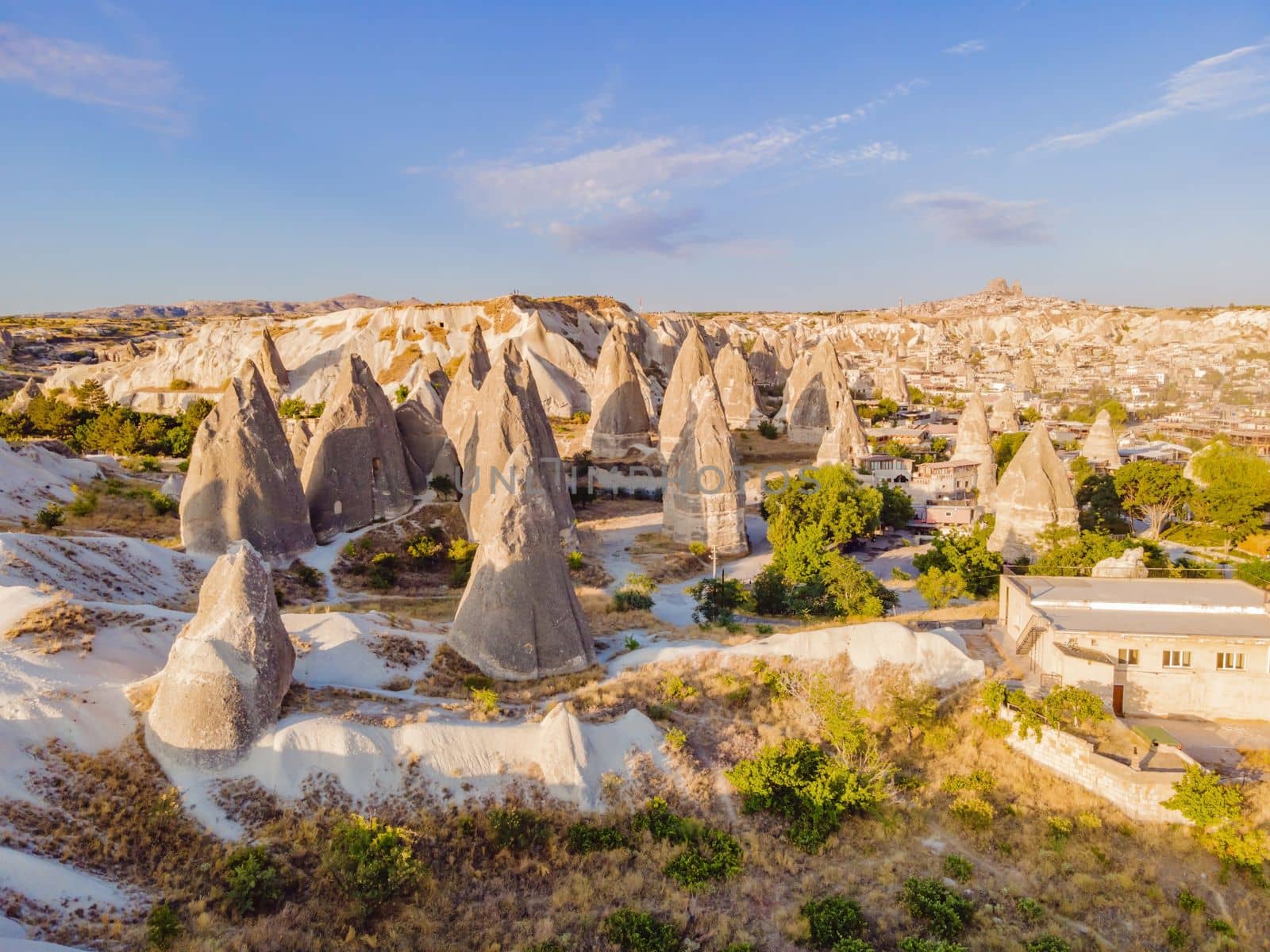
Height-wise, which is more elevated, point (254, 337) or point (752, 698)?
point (254, 337)

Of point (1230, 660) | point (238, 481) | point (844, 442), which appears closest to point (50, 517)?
point (238, 481)

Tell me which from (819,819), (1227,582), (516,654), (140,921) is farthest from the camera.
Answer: (1227,582)

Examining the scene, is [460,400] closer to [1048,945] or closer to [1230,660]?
[1230,660]

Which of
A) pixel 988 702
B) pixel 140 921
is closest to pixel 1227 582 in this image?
pixel 988 702

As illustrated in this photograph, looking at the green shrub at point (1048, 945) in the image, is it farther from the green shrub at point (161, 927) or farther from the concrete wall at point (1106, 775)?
the green shrub at point (161, 927)

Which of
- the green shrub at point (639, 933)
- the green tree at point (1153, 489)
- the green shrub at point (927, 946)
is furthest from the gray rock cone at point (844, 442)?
the green shrub at point (639, 933)

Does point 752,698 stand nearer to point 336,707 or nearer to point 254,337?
point 336,707
